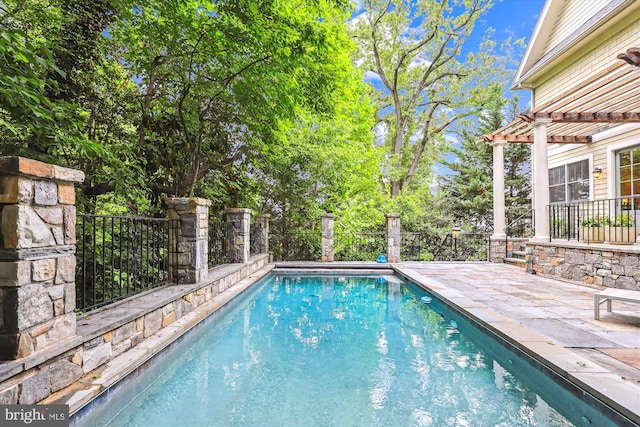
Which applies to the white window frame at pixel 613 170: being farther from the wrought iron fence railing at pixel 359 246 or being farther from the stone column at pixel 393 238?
the wrought iron fence railing at pixel 359 246

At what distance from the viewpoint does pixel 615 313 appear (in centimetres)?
433

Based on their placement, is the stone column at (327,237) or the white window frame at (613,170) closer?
the white window frame at (613,170)

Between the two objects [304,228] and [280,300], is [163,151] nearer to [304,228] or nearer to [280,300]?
[280,300]

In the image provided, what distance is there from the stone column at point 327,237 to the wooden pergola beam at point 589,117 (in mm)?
5654

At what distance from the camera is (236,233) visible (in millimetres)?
7531

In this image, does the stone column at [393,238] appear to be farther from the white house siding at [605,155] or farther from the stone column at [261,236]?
the white house siding at [605,155]

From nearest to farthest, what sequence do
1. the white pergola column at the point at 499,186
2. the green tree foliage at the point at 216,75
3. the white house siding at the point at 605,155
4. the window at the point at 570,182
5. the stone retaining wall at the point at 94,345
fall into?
the stone retaining wall at the point at 94,345 < the green tree foliage at the point at 216,75 < the white house siding at the point at 605,155 < the window at the point at 570,182 < the white pergola column at the point at 499,186

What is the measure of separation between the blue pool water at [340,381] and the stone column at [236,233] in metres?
2.63

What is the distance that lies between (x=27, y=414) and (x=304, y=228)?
9.29 meters

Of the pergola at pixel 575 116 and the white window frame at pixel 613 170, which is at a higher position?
→ the pergola at pixel 575 116

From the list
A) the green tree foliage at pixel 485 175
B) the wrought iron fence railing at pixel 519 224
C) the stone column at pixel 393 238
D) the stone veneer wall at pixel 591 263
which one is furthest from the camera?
the green tree foliage at pixel 485 175

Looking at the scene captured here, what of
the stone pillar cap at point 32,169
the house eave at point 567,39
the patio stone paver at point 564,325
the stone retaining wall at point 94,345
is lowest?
the patio stone paver at point 564,325

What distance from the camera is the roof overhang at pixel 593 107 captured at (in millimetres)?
5598

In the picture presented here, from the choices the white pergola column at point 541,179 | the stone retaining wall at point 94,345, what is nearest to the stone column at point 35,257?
the stone retaining wall at point 94,345
